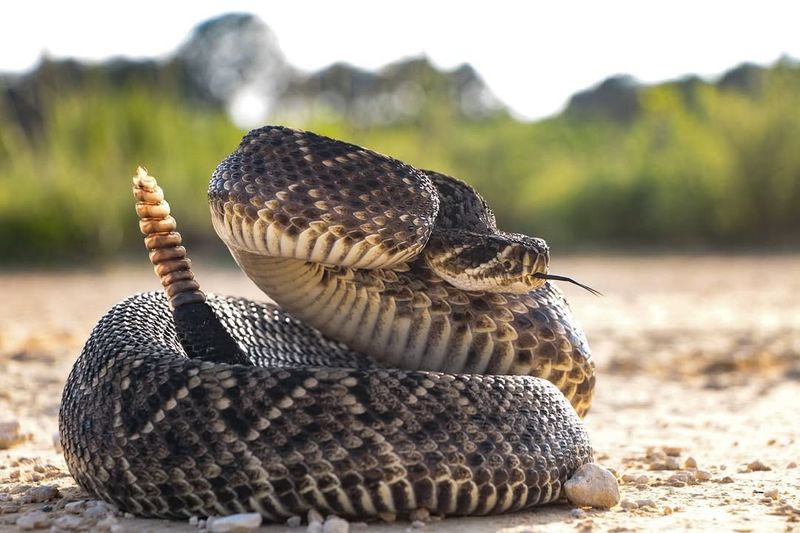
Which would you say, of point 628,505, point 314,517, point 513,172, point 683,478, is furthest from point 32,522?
point 513,172

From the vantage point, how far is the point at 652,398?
24.6 feet

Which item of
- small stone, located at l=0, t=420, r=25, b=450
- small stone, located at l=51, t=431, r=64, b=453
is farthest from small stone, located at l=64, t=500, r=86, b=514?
small stone, located at l=0, t=420, r=25, b=450

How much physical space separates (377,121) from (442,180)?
29.7m

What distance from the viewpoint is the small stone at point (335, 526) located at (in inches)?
124

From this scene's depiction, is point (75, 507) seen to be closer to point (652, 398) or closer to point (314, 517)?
point (314, 517)

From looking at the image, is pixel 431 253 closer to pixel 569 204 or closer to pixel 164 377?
pixel 164 377

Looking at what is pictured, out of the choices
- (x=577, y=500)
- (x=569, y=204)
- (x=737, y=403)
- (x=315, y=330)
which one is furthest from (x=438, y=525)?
(x=569, y=204)

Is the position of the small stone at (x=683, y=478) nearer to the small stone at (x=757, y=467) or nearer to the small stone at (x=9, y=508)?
the small stone at (x=757, y=467)

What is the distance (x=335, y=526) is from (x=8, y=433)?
2.70m

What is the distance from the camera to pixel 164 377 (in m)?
3.58

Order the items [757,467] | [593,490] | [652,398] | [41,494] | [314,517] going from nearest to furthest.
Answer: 1. [314,517]
2. [593,490]
3. [41,494]
4. [757,467]
5. [652,398]

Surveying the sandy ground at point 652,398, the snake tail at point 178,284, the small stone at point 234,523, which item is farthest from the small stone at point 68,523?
the snake tail at point 178,284

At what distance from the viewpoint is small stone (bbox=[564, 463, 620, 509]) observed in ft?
12.1

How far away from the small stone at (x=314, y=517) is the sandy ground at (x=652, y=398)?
194 mm
